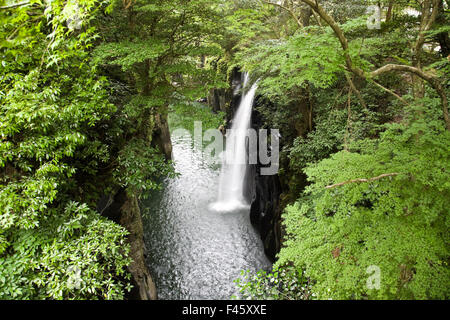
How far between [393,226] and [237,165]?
12.2m

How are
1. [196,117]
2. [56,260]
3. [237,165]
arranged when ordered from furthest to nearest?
[237,165], [196,117], [56,260]

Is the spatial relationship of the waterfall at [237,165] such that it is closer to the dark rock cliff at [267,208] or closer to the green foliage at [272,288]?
the dark rock cliff at [267,208]

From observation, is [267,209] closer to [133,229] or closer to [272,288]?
[133,229]

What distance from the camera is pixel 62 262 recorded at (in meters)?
3.77

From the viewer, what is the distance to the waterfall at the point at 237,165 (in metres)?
13.8

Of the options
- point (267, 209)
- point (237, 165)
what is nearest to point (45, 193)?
point (267, 209)

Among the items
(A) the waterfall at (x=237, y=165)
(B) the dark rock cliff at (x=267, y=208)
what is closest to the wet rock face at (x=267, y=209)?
(B) the dark rock cliff at (x=267, y=208)

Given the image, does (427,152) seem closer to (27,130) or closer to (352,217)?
(352,217)

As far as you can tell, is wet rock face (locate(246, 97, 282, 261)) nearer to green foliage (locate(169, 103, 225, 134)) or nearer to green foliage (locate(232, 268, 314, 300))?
green foliage (locate(232, 268, 314, 300))

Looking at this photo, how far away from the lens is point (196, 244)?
35.1 feet

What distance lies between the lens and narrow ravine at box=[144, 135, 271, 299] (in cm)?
880

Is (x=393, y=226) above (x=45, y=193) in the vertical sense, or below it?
below

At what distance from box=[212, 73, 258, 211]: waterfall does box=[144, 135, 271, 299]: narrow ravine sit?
0.58 meters
